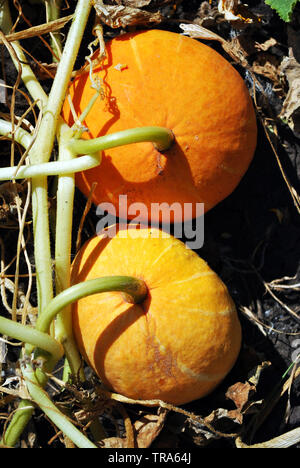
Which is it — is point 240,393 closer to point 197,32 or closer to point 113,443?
point 113,443

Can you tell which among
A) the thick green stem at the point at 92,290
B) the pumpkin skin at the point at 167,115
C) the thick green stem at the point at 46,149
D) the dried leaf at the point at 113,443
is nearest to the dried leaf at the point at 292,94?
the pumpkin skin at the point at 167,115

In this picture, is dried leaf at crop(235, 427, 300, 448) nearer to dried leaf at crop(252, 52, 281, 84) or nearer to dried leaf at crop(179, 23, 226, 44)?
dried leaf at crop(252, 52, 281, 84)

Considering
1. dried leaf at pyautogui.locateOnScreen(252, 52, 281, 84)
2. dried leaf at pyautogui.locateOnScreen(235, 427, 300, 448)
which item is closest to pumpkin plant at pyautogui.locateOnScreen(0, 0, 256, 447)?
dried leaf at pyautogui.locateOnScreen(235, 427, 300, 448)

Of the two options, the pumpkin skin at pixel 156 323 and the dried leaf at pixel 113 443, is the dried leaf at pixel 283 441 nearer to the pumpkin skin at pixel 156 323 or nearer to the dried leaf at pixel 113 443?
the pumpkin skin at pixel 156 323

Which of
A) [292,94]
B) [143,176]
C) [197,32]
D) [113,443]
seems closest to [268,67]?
[292,94]

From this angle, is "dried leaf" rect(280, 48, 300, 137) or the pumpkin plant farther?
"dried leaf" rect(280, 48, 300, 137)
